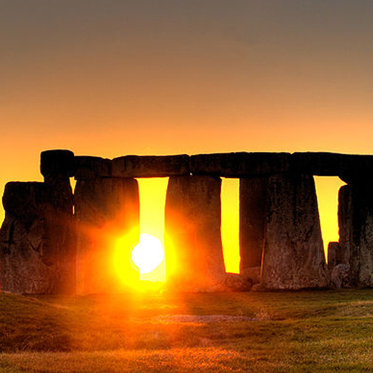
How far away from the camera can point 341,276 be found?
34.1m

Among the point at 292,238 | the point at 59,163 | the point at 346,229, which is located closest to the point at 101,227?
the point at 59,163

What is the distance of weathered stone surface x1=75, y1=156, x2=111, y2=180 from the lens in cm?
3391

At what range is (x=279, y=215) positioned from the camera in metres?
32.2

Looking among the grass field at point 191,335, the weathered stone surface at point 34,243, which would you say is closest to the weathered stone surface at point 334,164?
the grass field at point 191,335

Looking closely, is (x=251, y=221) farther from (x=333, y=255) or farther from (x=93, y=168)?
(x=93, y=168)

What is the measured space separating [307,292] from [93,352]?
14779mm

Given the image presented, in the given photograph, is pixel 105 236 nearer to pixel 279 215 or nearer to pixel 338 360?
pixel 279 215

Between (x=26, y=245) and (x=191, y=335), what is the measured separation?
48.5ft

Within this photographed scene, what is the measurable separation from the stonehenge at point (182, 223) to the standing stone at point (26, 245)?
0.14 ft

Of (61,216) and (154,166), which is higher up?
(154,166)

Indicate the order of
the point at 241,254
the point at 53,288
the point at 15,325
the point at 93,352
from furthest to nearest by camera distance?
the point at 241,254, the point at 53,288, the point at 15,325, the point at 93,352

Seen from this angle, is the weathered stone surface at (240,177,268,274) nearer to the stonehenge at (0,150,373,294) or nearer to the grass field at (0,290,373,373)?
→ the stonehenge at (0,150,373,294)

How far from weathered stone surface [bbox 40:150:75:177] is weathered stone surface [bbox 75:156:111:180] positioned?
0.53 m

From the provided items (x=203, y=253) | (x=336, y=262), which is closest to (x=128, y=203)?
(x=203, y=253)
